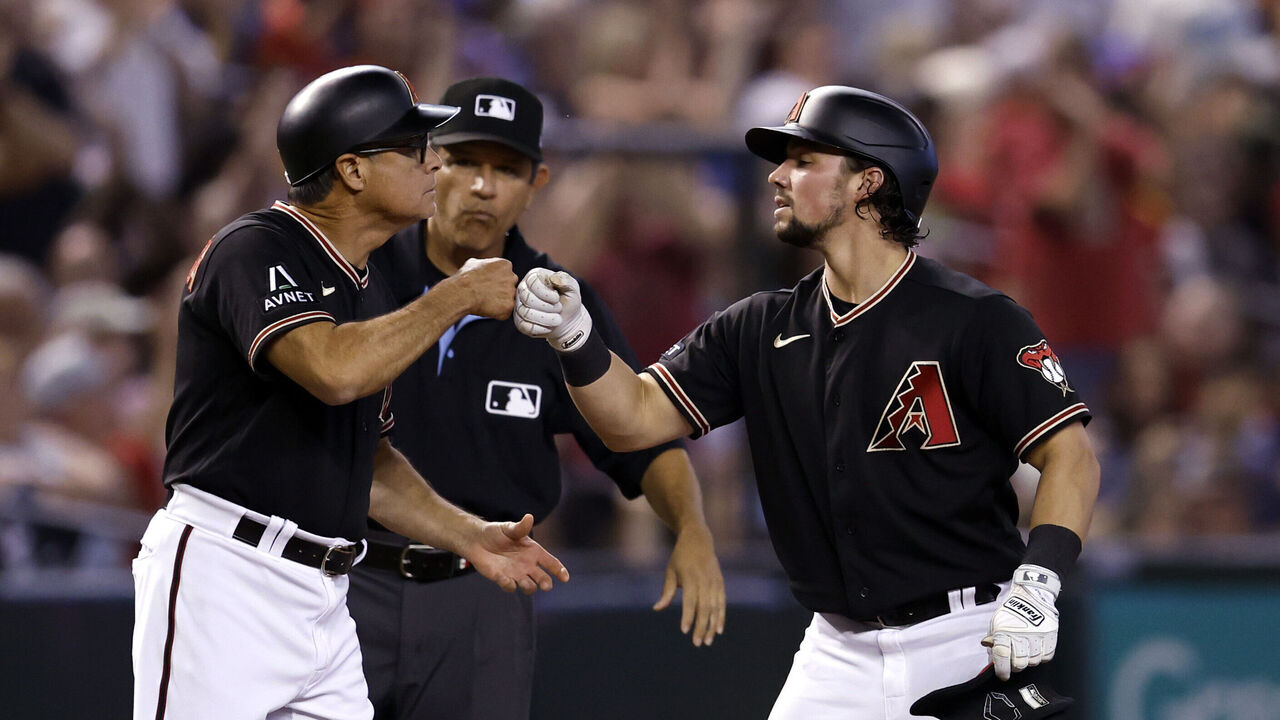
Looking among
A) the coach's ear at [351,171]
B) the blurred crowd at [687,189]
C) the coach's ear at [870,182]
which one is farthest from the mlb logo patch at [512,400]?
the blurred crowd at [687,189]

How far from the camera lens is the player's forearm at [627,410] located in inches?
165

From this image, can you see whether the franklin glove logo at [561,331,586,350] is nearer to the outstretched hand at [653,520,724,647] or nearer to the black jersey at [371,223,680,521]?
the black jersey at [371,223,680,521]

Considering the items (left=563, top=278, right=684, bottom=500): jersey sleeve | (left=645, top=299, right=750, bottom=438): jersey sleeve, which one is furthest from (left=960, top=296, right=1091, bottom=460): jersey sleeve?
(left=563, top=278, right=684, bottom=500): jersey sleeve

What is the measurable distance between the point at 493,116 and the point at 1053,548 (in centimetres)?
214

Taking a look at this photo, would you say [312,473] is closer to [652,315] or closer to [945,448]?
[945,448]

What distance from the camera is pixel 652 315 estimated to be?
22.8 feet

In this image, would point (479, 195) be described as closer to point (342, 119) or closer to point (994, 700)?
point (342, 119)

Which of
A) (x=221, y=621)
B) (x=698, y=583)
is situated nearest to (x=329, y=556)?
(x=221, y=621)

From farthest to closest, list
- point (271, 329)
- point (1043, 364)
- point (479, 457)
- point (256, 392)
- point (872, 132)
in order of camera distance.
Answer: point (479, 457) < point (872, 132) < point (1043, 364) < point (256, 392) < point (271, 329)

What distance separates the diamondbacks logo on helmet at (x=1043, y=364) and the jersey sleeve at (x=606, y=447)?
126 centimetres

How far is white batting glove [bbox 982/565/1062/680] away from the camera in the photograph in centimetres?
355

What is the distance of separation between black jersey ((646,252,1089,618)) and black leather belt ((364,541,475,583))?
101cm

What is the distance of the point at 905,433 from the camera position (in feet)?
13.3

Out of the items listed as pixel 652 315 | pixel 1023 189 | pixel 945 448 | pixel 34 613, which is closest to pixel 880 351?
pixel 945 448
